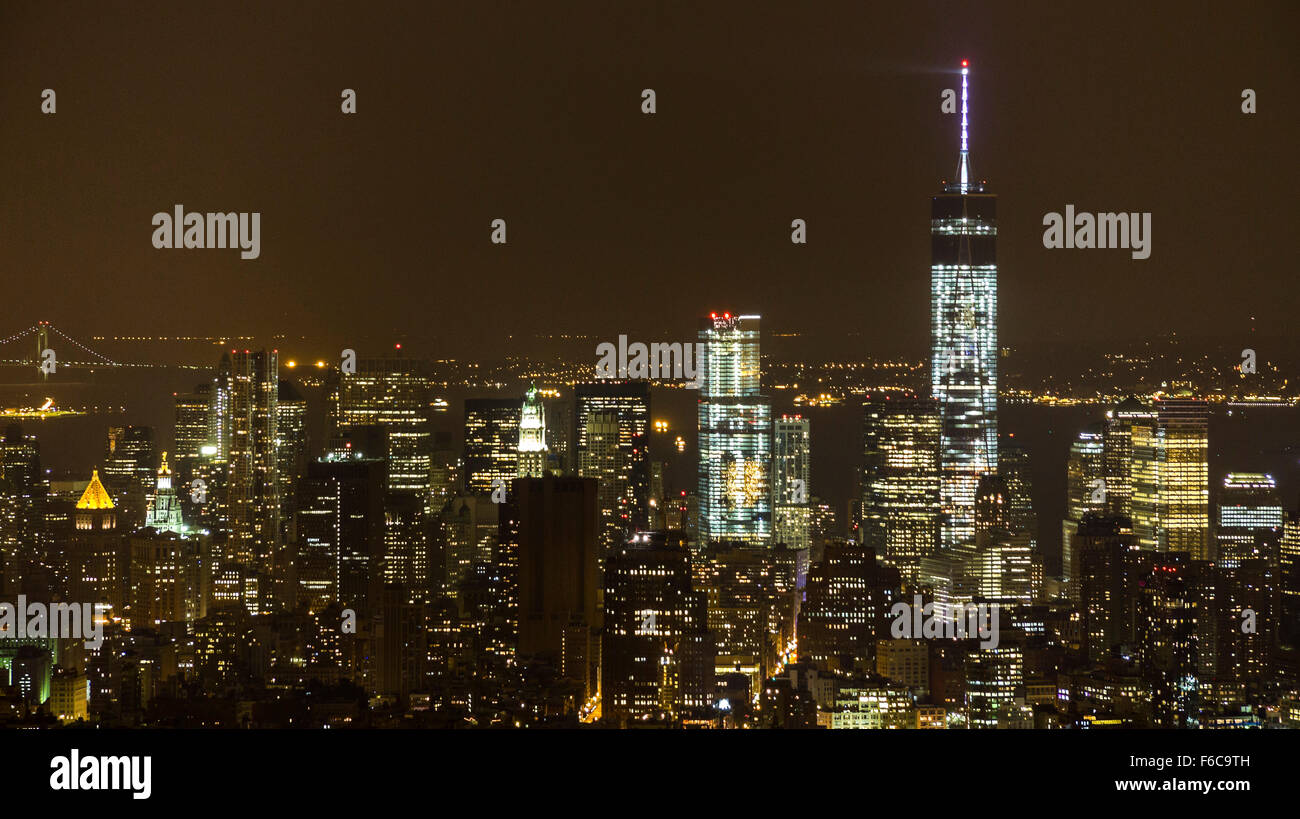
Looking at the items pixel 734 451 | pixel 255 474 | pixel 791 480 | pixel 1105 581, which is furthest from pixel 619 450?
pixel 1105 581

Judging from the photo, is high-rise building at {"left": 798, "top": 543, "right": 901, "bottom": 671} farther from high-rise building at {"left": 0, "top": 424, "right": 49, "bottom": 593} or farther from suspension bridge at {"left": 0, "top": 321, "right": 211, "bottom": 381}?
high-rise building at {"left": 0, "top": 424, "right": 49, "bottom": 593}

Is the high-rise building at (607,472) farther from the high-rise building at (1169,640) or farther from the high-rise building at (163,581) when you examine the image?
the high-rise building at (1169,640)

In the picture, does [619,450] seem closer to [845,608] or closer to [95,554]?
[845,608]

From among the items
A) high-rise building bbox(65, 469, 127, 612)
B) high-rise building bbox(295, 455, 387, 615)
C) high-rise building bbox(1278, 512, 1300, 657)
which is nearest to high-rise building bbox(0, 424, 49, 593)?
high-rise building bbox(65, 469, 127, 612)

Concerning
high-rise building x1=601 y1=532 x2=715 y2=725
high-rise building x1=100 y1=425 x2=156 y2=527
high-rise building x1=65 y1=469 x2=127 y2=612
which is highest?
high-rise building x1=100 y1=425 x2=156 y2=527
